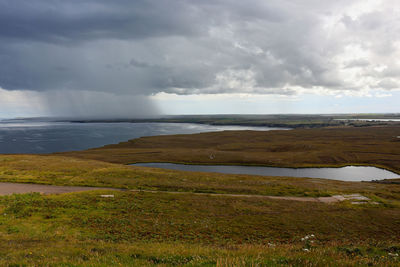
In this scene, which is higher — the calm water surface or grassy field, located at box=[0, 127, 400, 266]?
grassy field, located at box=[0, 127, 400, 266]

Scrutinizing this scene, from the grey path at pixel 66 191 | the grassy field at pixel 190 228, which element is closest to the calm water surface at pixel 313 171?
the grassy field at pixel 190 228

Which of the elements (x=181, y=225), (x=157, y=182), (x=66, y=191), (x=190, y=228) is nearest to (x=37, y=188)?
(x=66, y=191)

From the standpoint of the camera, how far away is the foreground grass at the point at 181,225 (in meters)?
14.9

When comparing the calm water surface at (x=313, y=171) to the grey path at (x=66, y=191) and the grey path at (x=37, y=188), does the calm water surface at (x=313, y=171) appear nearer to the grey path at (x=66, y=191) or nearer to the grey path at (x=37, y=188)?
the grey path at (x=66, y=191)

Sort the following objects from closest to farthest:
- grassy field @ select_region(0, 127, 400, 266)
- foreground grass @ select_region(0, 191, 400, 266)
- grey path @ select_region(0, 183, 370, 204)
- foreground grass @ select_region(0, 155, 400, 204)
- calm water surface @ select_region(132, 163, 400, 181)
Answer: grassy field @ select_region(0, 127, 400, 266), foreground grass @ select_region(0, 191, 400, 266), grey path @ select_region(0, 183, 370, 204), foreground grass @ select_region(0, 155, 400, 204), calm water surface @ select_region(132, 163, 400, 181)

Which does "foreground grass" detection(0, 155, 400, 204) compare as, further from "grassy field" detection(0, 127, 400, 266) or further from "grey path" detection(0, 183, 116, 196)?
"grey path" detection(0, 183, 116, 196)

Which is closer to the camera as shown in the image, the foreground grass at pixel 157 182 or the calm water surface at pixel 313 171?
the foreground grass at pixel 157 182

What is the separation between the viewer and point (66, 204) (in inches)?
1033

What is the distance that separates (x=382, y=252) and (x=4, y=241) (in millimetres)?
23357

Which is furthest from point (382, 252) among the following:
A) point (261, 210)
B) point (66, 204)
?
point (66, 204)

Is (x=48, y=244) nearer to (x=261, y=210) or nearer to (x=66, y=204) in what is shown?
(x=66, y=204)

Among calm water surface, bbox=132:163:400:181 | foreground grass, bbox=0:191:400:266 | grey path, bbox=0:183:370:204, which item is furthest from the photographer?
calm water surface, bbox=132:163:400:181

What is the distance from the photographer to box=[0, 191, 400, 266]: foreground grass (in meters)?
14.9

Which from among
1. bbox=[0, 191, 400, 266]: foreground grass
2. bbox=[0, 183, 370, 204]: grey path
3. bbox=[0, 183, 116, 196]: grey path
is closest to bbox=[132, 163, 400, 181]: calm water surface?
bbox=[0, 183, 370, 204]: grey path
